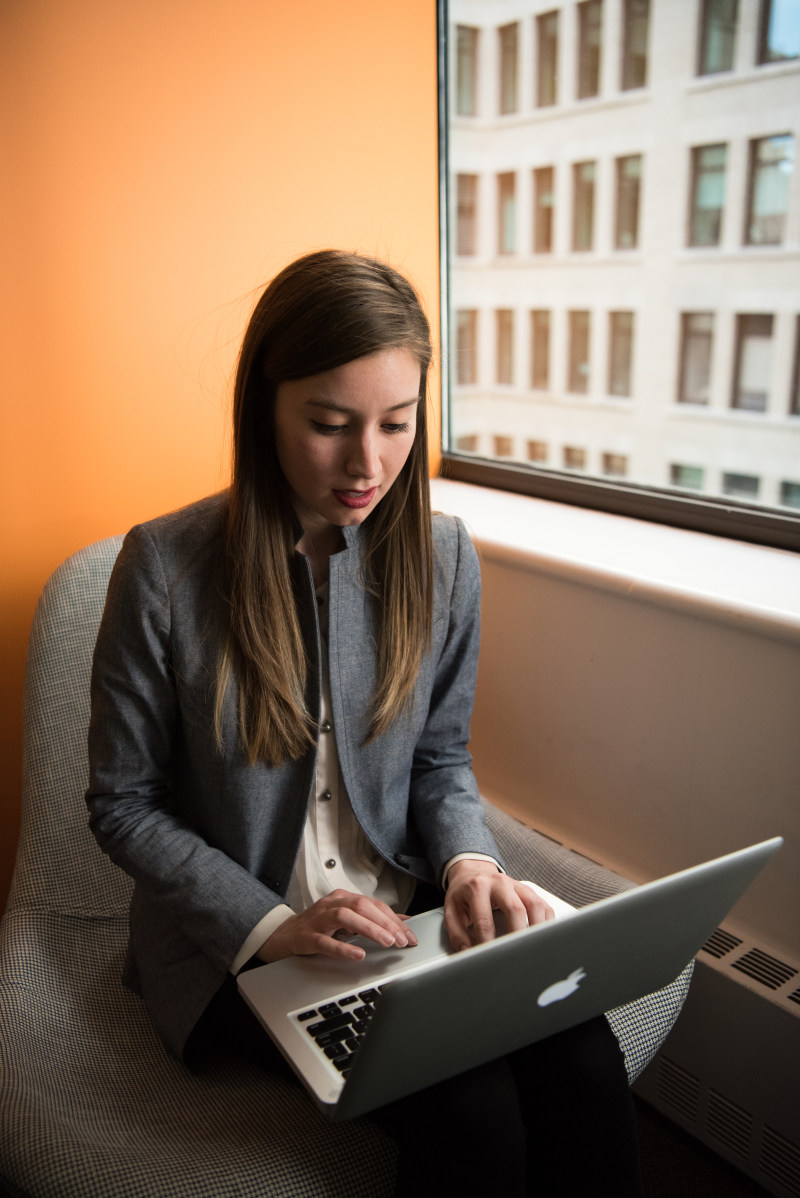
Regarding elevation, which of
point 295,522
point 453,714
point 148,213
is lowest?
point 453,714

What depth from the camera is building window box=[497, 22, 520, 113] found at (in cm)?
203

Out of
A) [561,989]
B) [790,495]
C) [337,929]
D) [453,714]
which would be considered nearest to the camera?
[561,989]

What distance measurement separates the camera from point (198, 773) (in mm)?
1103

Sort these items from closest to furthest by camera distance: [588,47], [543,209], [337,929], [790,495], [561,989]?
[561,989], [337,929], [790,495], [588,47], [543,209]

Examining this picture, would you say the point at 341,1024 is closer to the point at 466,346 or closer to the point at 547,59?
the point at 466,346

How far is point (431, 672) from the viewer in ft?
3.98

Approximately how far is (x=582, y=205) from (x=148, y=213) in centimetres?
102

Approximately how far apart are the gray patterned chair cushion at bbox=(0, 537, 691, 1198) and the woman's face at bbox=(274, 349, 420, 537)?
1.64 feet

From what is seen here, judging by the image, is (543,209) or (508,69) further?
(543,209)

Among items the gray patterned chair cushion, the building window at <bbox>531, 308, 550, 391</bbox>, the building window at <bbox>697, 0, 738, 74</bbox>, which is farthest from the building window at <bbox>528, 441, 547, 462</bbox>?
the gray patterned chair cushion

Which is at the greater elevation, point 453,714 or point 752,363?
point 752,363

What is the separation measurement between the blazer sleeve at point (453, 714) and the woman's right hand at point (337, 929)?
0.76ft

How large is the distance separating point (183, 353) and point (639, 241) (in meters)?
0.99

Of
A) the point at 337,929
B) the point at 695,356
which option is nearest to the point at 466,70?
the point at 695,356
